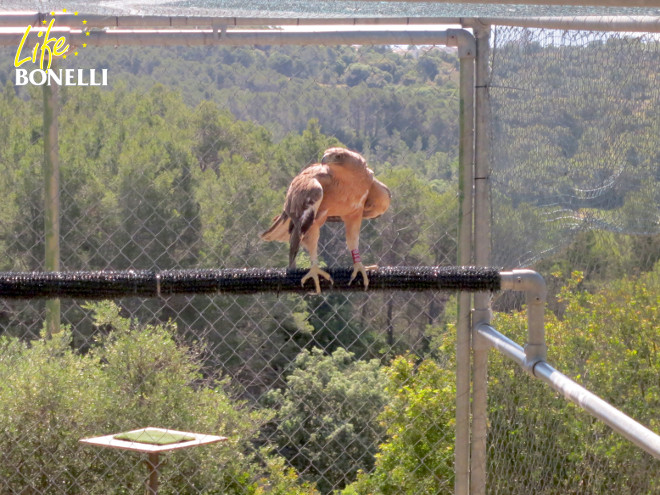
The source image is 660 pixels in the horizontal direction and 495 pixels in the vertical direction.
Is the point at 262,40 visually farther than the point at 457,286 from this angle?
Yes

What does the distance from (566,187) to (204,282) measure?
3.44ft

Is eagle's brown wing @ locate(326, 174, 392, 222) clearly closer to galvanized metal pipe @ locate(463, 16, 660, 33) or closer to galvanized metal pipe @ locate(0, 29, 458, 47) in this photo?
galvanized metal pipe @ locate(0, 29, 458, 47)

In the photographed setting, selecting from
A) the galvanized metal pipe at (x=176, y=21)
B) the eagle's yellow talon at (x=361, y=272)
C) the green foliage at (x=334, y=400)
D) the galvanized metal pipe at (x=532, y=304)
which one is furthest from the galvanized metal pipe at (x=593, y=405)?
the green foliage at (x=334, y=400)

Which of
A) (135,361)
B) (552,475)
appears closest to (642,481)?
(552,475)

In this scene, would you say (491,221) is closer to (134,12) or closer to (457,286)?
(457,286)

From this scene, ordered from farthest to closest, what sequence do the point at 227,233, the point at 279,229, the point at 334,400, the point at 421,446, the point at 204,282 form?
the point at 334,400 < the point at 421,446 < the point at 227,233 < the point at 279,229 < the point at 204,282

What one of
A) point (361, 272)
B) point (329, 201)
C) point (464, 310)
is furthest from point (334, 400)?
point (361, 272)

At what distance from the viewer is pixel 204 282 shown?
5.64 ft

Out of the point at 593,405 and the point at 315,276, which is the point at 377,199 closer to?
the point at 315,276

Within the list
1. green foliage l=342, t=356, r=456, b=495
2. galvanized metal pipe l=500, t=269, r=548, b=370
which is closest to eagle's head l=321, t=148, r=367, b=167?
galvanized metal pipe l=500, t=269, r=548, b=370

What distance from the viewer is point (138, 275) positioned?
1703 mm

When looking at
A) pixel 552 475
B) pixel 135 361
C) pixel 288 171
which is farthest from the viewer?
pixel 135 361

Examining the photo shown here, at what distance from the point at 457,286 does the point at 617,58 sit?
30.3 inches

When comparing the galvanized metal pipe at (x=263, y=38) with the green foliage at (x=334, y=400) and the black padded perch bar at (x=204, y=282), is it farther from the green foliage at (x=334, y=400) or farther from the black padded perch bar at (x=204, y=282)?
the green foliage at (x=334, y=400)
